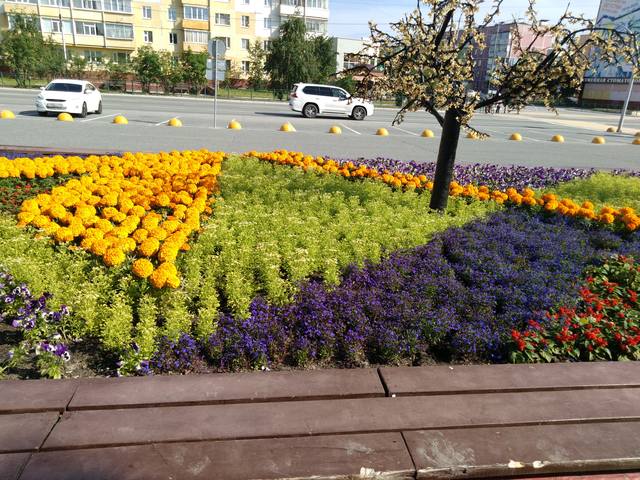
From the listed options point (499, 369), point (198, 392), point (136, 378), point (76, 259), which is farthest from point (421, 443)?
point (76, 259)

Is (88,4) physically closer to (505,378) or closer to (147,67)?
(147,67)

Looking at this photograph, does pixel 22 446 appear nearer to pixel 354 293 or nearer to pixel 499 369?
pixel 354 293

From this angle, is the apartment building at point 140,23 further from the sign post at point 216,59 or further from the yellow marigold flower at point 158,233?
the yellow marigold flower at point 158,233

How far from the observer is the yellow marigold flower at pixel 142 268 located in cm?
357

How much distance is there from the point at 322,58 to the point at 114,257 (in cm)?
4313

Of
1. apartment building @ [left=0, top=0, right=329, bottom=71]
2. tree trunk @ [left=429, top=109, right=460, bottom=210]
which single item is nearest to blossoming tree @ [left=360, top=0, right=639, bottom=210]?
tree trunk @ [left=429, top=109, right=460, bottom=210]

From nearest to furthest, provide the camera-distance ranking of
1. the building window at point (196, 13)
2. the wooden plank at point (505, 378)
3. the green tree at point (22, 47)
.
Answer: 1. the wooden plank at point (505, 378)
2. the green tree at point (22, 47)
3. the building window at point (196, 13)

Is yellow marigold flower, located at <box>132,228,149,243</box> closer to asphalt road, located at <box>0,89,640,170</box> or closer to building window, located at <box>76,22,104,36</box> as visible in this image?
asphalt road, located at <box>0,89,640,170</box>

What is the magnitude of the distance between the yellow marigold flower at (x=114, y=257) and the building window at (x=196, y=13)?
52.9 metres

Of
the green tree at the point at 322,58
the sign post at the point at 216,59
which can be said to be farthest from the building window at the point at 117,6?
the sign post at the point at 216,59

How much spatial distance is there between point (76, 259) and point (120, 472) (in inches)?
92.4

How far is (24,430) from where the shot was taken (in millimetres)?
2301

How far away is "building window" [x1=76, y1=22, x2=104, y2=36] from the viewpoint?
4950cm

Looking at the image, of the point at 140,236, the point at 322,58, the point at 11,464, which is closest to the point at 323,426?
the point at 11,464
